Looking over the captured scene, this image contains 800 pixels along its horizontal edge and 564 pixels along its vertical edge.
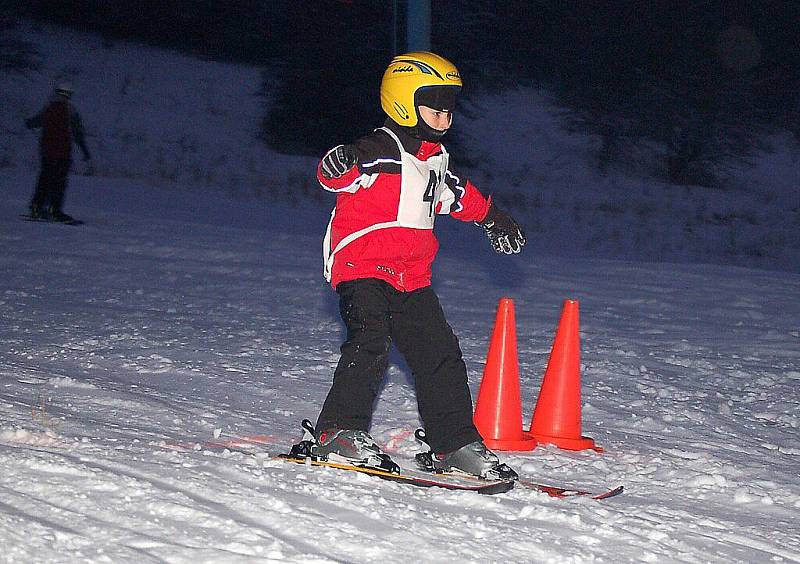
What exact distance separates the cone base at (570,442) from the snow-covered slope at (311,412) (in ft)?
0.35

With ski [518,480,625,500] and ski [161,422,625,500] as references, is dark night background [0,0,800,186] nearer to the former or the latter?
ski [161,422,625,500]

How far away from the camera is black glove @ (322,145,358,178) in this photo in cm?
412

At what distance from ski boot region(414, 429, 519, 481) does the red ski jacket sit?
0.65m

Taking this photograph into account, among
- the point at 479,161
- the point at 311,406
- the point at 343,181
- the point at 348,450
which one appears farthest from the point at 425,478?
the point at 479,161

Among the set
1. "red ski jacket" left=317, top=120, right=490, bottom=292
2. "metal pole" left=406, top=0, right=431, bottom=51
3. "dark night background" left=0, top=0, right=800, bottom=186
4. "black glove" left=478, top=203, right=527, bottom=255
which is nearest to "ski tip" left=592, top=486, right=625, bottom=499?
"red ski jacket" left=317, top=120, right=490, bottom=292

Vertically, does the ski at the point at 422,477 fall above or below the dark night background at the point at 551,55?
below

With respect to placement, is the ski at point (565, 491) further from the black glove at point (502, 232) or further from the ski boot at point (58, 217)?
the ski boot at point (58, 217)

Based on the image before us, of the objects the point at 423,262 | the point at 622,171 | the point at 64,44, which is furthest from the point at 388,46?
the point at 423,262

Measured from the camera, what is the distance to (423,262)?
4512 mm

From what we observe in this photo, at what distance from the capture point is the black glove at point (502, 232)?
196 inches

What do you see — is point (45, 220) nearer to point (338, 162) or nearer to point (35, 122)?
point (35, 122)

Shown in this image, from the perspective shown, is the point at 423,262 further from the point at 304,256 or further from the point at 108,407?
the point at 304,256

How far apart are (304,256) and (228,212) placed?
185 inches

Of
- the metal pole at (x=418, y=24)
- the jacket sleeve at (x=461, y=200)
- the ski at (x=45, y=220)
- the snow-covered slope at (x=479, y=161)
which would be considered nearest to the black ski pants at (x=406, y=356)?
the jacket sleeve at (x=461, y=200)
